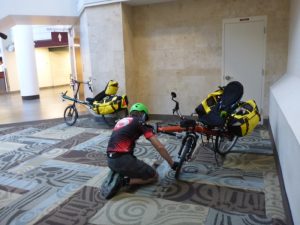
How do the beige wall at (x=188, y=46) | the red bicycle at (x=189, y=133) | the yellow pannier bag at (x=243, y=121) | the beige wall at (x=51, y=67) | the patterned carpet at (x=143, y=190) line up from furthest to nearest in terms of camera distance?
the beige wall at (x=51, y=67)
the beige wall at (x=188, y=46)
the yellow pannier bag at (x=243, y=121)
the red bicycle at (x=189, y=133)
the patterned carpet at (x=143, y=190)

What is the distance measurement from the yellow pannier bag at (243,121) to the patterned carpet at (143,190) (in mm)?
510

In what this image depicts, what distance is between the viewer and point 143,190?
3.12m

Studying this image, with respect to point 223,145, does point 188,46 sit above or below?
above

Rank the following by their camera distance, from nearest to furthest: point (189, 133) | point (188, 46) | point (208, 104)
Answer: point (189, 133)
point (208, 104)
point (188, 46)

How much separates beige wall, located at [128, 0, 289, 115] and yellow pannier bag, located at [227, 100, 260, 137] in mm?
2275

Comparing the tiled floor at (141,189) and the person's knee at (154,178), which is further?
the person's knee at (154,178)

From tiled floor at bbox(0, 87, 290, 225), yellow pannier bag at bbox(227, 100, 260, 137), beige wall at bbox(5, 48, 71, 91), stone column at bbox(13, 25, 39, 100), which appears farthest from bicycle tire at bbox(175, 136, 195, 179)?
beige wall at bbox(5, 48, 71, 91)

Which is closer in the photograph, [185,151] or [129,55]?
[185,151]

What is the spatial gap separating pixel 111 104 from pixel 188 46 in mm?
2149

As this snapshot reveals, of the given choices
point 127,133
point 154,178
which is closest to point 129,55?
point 127,133

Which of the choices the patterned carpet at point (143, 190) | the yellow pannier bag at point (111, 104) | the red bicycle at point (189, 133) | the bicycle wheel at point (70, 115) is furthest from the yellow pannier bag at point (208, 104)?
the bicycle wheel at point (70, 115)

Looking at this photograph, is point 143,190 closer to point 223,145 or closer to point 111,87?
point 223,145

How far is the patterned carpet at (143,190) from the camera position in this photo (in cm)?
260

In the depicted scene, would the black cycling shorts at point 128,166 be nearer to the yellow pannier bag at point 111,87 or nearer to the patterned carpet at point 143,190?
the patterned carpet at point 143,190
